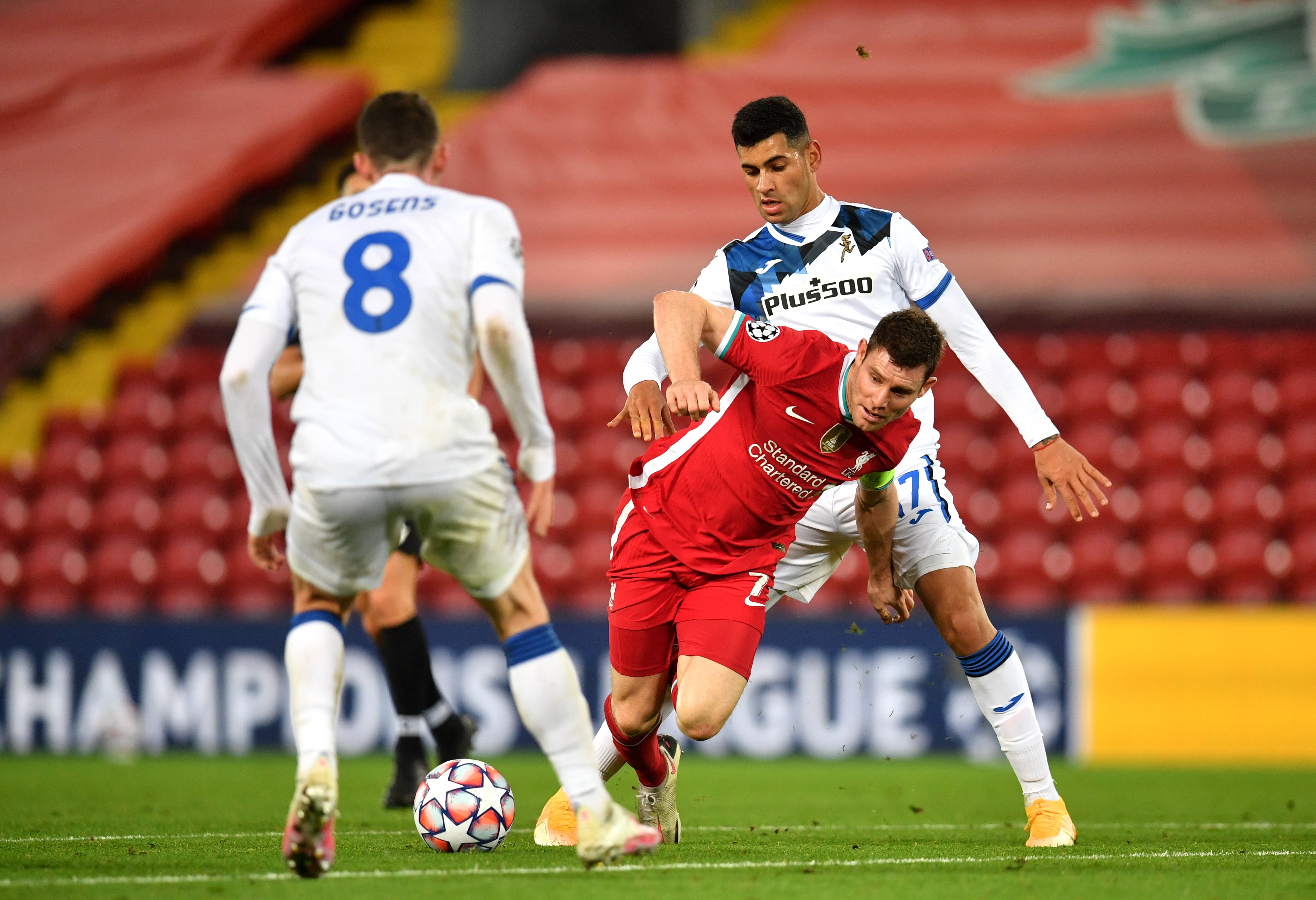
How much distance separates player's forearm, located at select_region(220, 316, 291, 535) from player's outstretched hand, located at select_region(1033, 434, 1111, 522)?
2223 mm

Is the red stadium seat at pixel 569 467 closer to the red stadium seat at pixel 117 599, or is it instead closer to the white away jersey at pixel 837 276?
the red stadium seat at pixel 117 599

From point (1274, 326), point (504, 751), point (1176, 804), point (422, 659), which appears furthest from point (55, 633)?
point (1274, 326)

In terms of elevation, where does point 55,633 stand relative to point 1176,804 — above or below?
above

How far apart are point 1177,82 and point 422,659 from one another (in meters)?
9.95

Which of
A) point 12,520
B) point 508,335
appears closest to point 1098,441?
point 12,520

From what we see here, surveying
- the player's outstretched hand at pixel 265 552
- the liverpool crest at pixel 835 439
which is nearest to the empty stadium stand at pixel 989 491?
the liverpool crest at pixel 835 439

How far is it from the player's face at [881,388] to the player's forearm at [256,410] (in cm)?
160

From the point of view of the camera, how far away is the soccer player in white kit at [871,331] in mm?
4734

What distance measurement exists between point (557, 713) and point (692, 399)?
92 centimetres

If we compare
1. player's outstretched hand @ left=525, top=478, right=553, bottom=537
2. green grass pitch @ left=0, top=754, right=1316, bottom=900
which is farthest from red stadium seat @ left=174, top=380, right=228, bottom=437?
player's outstretched hand @ left=525, top=478, right=553, bottom=537

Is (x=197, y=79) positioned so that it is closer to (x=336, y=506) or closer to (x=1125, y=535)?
(x=1125, y=535)

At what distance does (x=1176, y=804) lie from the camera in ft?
21.4

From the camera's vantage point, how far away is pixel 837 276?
16.2 feet

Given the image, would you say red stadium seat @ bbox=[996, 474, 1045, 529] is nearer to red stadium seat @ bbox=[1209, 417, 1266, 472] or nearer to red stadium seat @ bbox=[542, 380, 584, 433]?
red stadium seat @ bbox=[1209, 417, 1266, 472]
